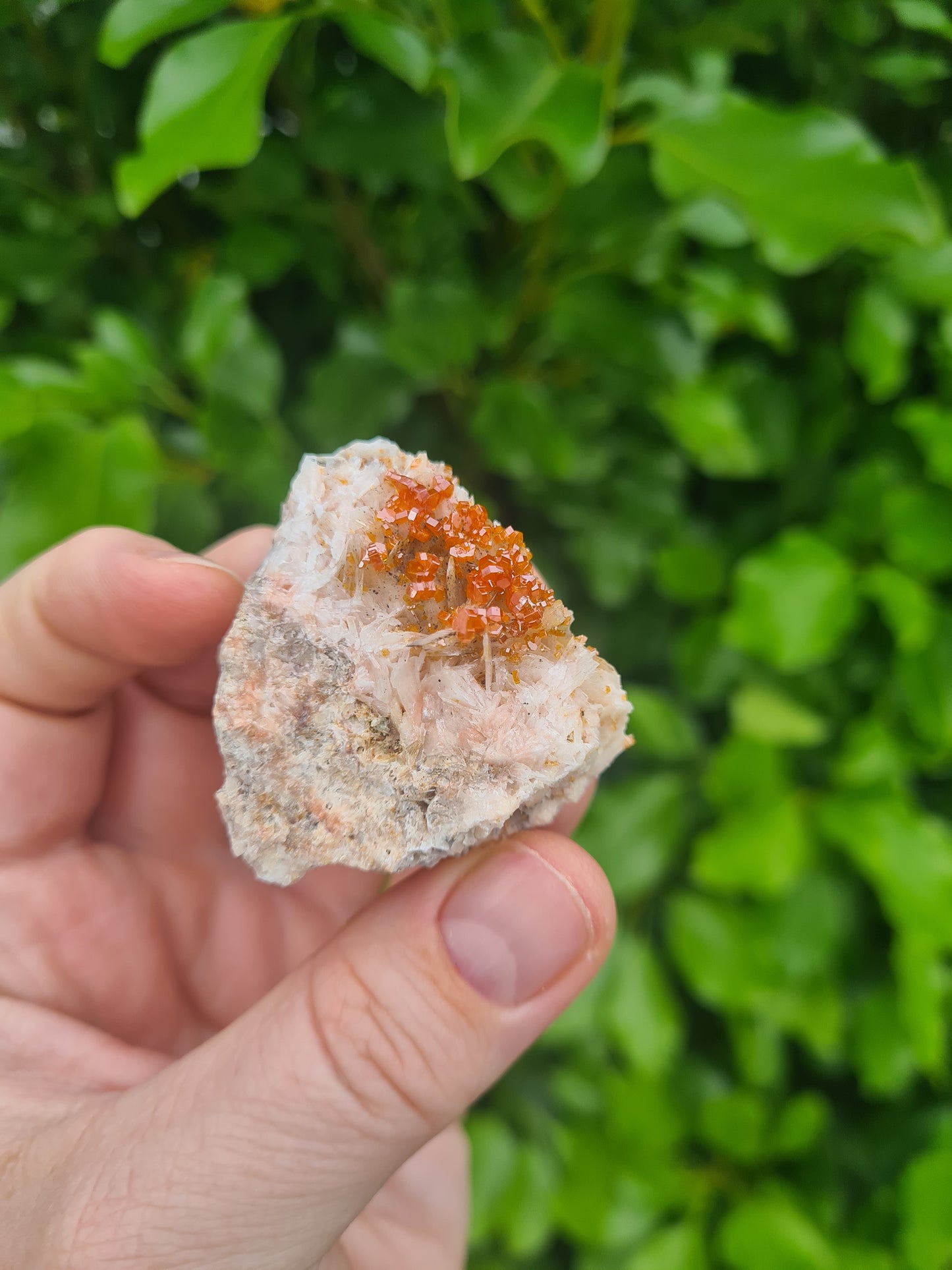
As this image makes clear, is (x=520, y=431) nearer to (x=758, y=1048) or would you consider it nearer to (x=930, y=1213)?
(x=758, y=1048)

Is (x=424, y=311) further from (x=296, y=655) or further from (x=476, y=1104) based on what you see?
(x=476, y=1104)

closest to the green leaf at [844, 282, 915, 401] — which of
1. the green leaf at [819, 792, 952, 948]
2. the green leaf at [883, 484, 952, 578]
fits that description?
the green leaf at [883, 484, 952, 578]

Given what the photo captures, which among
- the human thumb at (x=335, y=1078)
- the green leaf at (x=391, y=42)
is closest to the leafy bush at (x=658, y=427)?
the green leaf at (x=391, y=42)

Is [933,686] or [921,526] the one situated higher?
[921,526]

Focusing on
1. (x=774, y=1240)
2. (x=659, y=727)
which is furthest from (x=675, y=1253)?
(x=659, y=727)

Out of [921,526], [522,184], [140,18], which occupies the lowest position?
[921,526]

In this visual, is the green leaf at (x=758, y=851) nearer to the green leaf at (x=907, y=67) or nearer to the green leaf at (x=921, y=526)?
the green leaf at (x=921, y=526)

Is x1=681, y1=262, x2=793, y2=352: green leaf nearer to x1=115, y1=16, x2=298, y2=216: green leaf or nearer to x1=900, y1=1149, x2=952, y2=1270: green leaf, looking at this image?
x1=115, y1=16, x2=298, y2=216: green leaf
